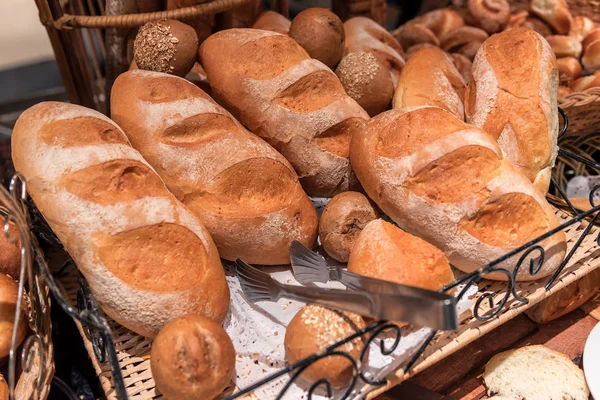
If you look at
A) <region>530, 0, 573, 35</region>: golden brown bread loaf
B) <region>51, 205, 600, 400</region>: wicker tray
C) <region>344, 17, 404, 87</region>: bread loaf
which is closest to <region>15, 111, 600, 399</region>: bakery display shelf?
<region>51, 205, 600, 400</region>: wicker tray

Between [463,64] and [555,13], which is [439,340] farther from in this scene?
[555,13]

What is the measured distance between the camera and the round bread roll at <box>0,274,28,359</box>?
2.82ft

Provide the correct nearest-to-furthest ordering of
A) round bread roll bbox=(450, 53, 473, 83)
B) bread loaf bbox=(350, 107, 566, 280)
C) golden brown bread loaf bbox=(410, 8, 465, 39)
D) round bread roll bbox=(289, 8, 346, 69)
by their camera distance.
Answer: bread loaf bbox=(350, 107, 566, 280), round bread roll bbox=(289, 8, 346, 69), round bread roll bbox=(450, 53, 473, 83), golden brown bread loaf bbox=(410, 8, 465, 39)

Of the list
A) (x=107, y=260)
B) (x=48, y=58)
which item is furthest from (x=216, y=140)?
(x=48, y=58)

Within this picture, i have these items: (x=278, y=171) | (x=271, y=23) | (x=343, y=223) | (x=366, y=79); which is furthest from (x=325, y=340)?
(x=271, y=23)

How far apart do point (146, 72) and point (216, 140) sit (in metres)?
0.22

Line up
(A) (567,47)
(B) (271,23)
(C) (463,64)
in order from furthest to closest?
(A) (567,47) → (C) (463,64) → (B) (271,23)

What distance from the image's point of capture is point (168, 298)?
86 cm

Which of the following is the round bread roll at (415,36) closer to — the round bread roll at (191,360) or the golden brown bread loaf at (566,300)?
the golden brown bread loaf at (566,300)

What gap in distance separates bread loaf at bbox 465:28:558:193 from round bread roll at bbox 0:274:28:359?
1010 mm

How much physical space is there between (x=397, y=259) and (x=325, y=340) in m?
0.19

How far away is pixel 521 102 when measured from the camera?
1104 millimetres

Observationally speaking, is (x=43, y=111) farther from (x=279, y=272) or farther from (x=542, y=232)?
(x=542, y=232)

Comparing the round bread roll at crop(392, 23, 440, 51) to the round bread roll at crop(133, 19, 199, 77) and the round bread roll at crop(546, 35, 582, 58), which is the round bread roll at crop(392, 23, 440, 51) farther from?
the round bread roll at crop(133, 19, 199, 77)
